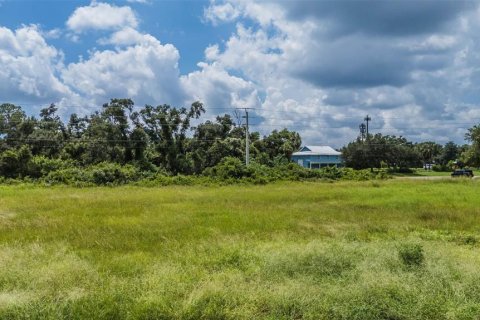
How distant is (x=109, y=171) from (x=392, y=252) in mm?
33720

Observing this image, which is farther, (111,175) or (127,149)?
(127,149)

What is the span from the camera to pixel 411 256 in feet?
25.8

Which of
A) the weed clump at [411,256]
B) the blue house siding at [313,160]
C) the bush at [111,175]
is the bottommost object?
the weed clump at [411,256]

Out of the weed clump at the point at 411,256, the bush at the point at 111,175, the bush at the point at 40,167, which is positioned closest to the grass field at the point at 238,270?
the weed clump at the point at 411,256

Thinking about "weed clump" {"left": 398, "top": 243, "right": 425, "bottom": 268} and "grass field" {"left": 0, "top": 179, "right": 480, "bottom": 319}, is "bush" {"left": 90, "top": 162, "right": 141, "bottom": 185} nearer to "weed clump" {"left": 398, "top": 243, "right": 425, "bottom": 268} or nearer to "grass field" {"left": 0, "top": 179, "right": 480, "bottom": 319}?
"grass field" {"left": 0, "top": 179, "right": 480, "bottom": 319}

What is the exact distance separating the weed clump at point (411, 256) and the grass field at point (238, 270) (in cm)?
2

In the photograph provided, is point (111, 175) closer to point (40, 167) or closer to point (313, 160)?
point (40, 167)

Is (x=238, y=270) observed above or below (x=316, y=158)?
below

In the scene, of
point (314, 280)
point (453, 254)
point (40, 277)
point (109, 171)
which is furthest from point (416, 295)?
point (109, 171)

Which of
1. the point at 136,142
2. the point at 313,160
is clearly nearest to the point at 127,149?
the point at 136,142

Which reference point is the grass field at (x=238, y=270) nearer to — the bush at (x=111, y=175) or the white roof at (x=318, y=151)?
the bush at (x=111, y=175)

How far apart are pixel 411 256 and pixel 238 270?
336 cm

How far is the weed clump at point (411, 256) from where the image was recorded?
774cm

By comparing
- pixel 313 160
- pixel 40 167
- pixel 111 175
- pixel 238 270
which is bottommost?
pixel 238 270
